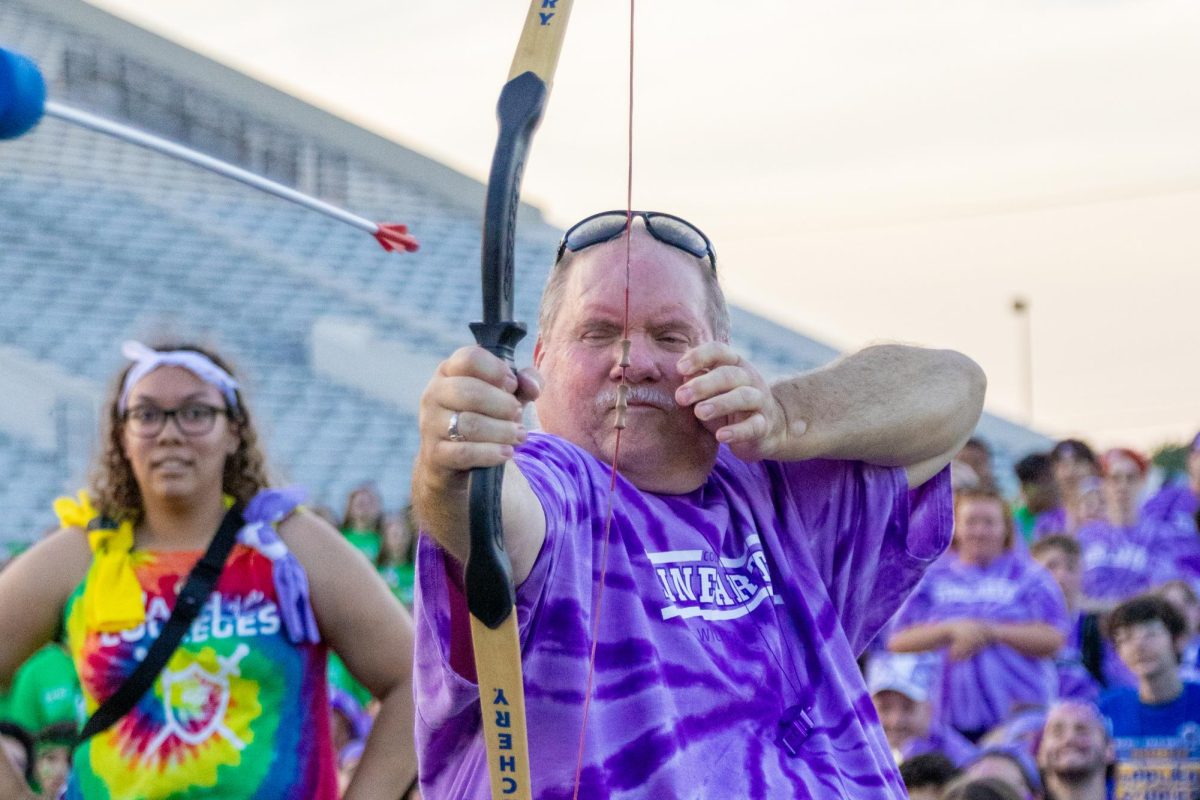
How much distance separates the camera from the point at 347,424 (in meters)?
19.0

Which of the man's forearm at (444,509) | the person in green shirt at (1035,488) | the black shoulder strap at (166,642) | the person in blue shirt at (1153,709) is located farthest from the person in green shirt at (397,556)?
the man's forearm at (444,509)

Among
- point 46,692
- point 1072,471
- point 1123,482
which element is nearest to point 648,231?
point 46,692

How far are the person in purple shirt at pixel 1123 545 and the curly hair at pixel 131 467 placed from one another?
4.75 m

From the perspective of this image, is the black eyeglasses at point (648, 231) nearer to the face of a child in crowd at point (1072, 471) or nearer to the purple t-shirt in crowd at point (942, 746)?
the purple t-shirt in crowd at point (942, 746)

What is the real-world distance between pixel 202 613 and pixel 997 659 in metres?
3.70

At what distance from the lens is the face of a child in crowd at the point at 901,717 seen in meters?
6.65

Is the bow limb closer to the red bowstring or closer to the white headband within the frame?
the red bowstring

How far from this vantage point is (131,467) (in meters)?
4.27

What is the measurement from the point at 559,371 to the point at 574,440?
0.10m

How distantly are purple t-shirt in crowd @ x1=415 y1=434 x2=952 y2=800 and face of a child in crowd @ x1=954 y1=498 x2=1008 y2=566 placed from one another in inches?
167

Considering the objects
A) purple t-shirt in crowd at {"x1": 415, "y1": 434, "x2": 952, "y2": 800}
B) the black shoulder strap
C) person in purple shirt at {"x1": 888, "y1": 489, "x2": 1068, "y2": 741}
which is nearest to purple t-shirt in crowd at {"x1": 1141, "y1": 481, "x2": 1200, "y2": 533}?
person in purple shirt at {"x1": 888, "y1": 489, "x2": 1068, "y2": 741}

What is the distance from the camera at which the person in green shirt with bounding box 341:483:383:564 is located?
9.73m

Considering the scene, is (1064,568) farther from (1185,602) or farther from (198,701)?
(198,701)

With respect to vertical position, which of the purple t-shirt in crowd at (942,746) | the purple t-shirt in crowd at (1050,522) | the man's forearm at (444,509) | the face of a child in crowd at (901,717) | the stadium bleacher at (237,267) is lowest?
the purple t-shirt in crowd at (942,746)
